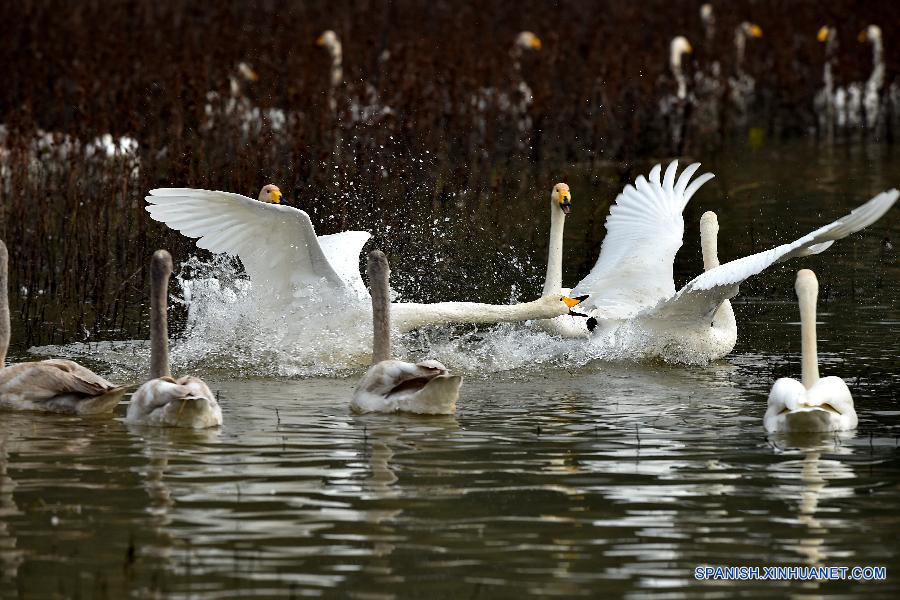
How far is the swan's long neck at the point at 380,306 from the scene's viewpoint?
9852 millimetres

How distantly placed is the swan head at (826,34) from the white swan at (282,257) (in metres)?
19.5

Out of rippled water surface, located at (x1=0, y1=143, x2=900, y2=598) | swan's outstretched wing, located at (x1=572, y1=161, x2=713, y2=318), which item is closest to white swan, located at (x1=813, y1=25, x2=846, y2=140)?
swan's outstretched wing, located at (x1=572, y1=161, x2=713, y2=318)

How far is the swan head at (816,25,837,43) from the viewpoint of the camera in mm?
29016

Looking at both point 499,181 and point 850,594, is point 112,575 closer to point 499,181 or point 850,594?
point 850,594

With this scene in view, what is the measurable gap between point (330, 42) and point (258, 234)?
13768 millimetres

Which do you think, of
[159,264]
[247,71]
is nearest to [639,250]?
[159,264]

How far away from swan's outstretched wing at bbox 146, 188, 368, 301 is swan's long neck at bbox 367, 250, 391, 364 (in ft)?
2.24

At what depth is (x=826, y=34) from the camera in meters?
29.4

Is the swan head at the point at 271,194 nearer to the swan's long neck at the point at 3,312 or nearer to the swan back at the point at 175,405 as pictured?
the swan's long neck at the point at 3,312

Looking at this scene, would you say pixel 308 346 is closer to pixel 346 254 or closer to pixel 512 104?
pixel 346 254

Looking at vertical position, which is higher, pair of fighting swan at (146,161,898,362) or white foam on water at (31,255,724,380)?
pair of fighting swan at (146,161,898,362)

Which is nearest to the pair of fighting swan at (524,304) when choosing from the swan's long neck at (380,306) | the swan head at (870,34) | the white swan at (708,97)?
the swan's long neck at (380,306)

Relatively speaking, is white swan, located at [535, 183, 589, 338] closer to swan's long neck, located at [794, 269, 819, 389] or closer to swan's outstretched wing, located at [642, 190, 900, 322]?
swan's outstretched wing, located at [642, 190, 900, 322]

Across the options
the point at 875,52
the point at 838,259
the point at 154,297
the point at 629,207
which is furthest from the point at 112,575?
the point at 875,52
